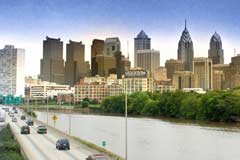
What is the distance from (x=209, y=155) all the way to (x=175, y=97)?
99.0m

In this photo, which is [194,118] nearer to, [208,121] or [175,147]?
[208,121]

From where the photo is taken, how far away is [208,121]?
4808 inches

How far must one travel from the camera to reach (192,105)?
136 meters

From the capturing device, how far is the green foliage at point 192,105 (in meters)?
121

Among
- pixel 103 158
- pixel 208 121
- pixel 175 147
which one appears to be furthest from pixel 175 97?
pixel 103 158

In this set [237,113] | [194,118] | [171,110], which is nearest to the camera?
[237,113]

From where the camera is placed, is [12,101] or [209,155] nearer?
[209,155]

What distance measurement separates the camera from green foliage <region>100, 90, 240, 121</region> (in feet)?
397

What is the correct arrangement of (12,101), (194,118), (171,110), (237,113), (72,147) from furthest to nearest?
(12,101), (171,110), (194,118), (237,113), (72,147)

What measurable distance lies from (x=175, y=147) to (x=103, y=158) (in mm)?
29195

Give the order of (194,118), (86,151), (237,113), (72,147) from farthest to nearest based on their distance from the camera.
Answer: (194,118)
(237,113)
(72,147)
(86,151)

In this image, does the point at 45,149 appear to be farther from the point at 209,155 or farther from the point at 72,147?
the point at 209,155

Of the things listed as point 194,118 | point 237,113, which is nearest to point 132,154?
point 237,113

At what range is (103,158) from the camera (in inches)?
1314
